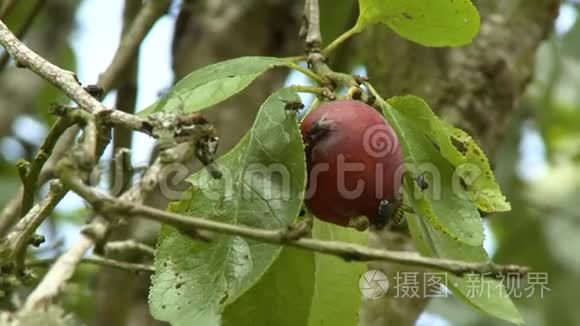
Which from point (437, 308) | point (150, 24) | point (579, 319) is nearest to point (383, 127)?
point (150, 24)

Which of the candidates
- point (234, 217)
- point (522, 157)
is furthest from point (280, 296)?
point (522, 157)

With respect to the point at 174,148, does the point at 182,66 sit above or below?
above

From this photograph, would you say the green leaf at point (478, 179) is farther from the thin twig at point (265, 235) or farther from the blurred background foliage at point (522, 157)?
the blurred background foliage at point (522, 157)

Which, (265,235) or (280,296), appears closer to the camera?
(265,235)

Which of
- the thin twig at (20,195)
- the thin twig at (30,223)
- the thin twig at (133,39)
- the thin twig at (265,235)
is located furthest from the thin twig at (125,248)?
the thin twig at (265,235)

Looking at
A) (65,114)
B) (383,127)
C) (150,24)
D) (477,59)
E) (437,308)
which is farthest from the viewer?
(437,308)

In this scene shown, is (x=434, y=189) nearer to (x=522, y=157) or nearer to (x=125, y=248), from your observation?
(x=125, y=248)

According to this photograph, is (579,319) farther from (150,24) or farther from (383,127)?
(383,127)
